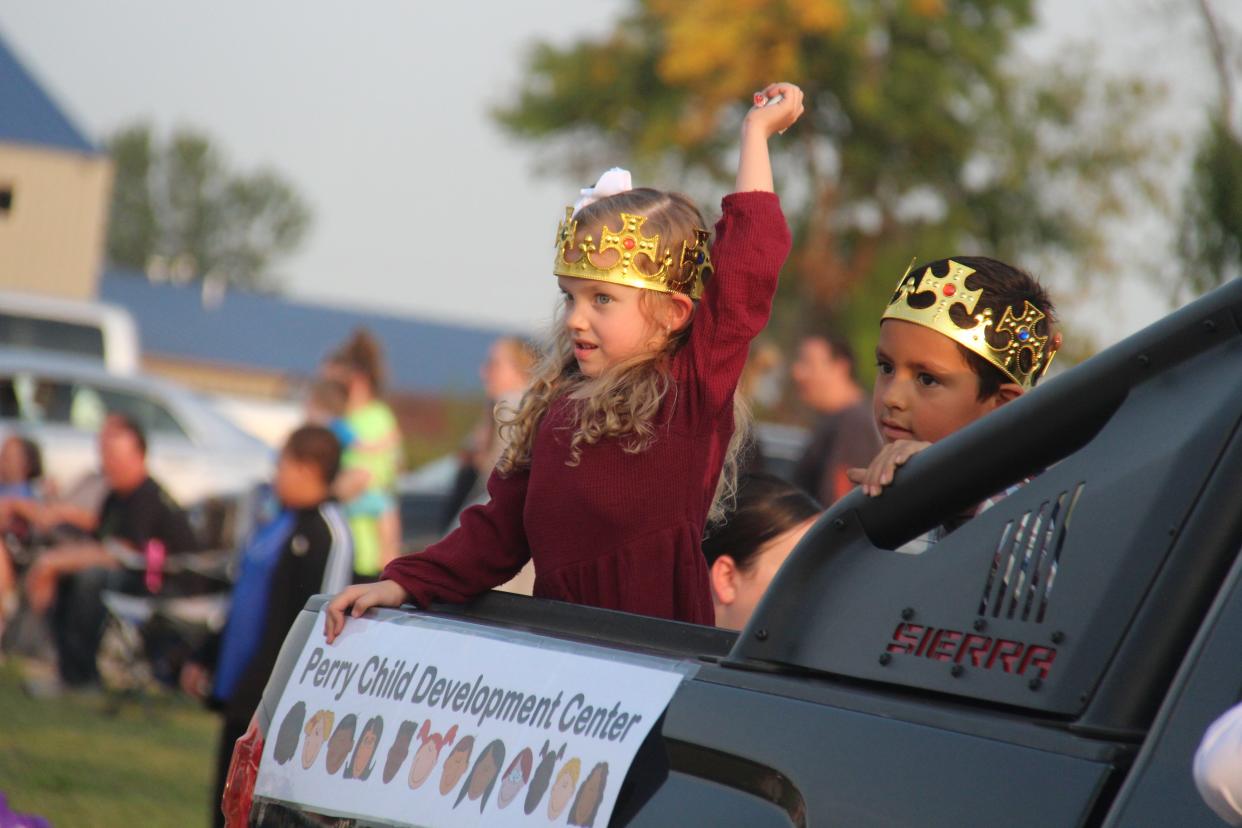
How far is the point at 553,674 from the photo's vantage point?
2.07 m

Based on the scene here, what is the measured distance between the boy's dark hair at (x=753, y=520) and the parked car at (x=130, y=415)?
1026cm

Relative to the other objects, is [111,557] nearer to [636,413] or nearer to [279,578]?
[279,578]

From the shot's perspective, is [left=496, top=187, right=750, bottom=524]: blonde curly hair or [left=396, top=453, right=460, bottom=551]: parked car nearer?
[left=496, top=187, right=750, bottom=524]: blonde curly hair

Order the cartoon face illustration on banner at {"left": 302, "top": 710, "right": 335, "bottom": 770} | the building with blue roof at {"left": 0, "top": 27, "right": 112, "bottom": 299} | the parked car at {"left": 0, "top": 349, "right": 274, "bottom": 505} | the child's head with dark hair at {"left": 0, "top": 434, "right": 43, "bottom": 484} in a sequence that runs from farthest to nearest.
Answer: the building with blue roof at {"left": 0, "top": 27, "right": 112, "bottom": 299} < the parked car at {"left": 0, "top": 349, "right": 274, "bottom": 505} < the child's head with dark hair at {"left": 0, "top": 434, "right": 43, "bottom": 484} < the cartoon face illustration on banner at {"left": 302, "top": 710, "right": 335, "bottom": 770}

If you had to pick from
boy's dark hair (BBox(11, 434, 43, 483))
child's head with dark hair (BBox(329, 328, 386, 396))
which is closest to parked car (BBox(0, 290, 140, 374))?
boy's dark hair (BBox(11, 434, 43, 483))

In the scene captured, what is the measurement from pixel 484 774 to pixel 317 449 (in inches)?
181

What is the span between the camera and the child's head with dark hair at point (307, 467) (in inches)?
249

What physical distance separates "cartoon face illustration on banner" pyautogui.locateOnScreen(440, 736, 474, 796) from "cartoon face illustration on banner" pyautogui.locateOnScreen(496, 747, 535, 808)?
0.26 feet

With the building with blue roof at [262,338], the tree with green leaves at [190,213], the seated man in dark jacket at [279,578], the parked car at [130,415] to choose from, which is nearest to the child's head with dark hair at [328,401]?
the seated man in dark jacket at [279,578]

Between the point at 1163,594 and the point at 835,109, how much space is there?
1162 inches

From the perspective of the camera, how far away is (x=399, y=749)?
2186 millimetres

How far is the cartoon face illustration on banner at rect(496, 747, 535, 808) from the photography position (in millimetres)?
2008

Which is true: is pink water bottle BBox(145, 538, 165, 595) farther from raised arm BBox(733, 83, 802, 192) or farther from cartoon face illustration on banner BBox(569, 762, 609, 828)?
cartoon face illustration on banner BBox(569, 762, 609, 828)

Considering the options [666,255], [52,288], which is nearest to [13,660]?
[666,255]
